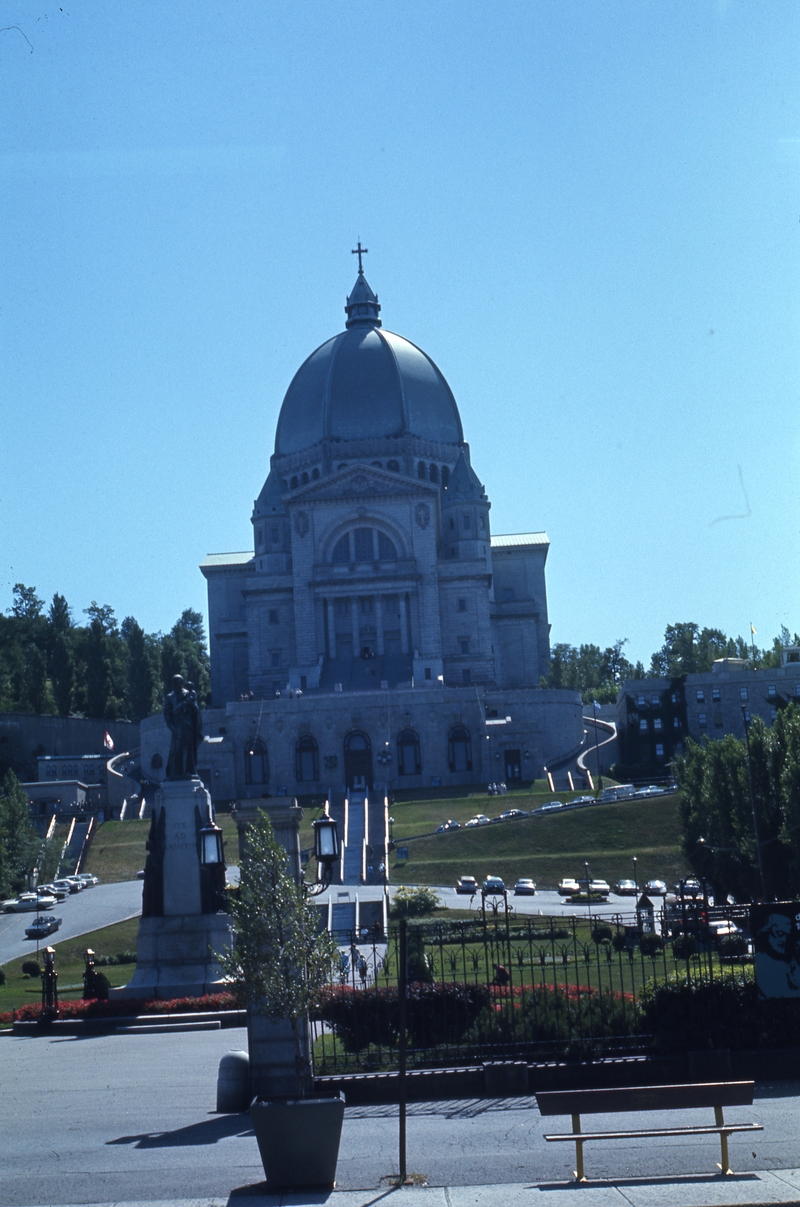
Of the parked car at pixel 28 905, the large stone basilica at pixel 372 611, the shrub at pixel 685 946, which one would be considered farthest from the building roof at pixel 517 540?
the shrub at pixel 685 946

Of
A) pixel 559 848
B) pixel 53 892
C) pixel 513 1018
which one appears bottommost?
pixel 513 1018

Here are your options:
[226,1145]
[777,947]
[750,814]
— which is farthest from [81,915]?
[777,947]

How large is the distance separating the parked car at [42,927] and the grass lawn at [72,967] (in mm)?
473

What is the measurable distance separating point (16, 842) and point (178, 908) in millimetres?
39972

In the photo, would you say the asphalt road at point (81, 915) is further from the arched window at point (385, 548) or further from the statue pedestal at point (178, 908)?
Result: the arched window at point (385, 548)

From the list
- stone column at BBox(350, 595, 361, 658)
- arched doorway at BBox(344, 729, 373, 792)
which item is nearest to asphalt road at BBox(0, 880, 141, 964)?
arched doorway at BBox(344, 729, 373, 792)

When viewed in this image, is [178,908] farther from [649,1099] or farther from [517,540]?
[517,540]

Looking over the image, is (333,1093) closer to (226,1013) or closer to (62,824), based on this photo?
(226,1013)

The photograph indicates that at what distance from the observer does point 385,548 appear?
10650 centimetres

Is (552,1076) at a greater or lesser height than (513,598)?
lesser

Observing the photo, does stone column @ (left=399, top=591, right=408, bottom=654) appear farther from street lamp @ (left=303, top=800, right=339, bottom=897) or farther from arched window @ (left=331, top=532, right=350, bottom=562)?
street lamp @ (left=303, top=800, right=339, bottom=897)

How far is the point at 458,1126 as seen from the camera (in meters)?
18.3

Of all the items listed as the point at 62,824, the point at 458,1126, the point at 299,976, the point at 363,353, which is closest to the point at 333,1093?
the point at 458,1126

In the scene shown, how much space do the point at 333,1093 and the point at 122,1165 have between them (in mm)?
3636
